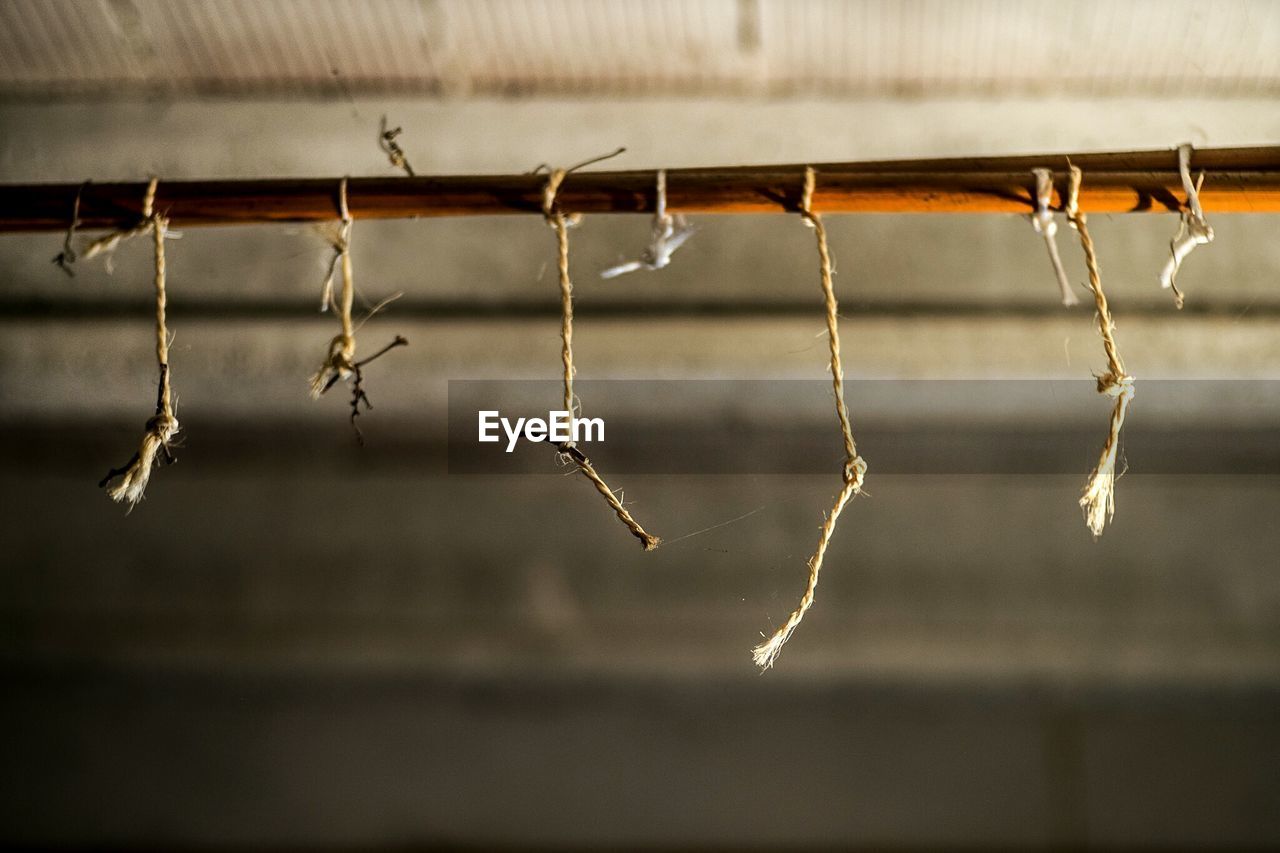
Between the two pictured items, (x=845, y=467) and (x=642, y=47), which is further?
(x=642, y=47)

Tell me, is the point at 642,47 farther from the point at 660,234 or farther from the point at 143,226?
the point at 143,226

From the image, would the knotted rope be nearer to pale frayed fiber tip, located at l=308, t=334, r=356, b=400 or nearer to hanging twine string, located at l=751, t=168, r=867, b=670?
pale frayed fiber tip, located at l=308, t=334, r=356, b=400

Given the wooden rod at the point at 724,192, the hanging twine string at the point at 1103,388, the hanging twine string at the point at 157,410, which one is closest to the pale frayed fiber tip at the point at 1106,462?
the hanging twine string at the point at 1103,388

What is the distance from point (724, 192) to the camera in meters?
1.18

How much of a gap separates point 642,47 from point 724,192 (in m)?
0.79

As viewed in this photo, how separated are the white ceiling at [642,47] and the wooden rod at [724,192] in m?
0.70

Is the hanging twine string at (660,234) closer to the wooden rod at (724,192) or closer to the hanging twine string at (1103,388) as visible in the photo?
the wooden rod at (724,192)

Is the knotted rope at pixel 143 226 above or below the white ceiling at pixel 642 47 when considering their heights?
below

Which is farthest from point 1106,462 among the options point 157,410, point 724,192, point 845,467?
point 157,410

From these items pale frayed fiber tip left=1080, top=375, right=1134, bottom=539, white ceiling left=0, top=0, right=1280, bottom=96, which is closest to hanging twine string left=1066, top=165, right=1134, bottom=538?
pale frayed fiber tip left=1080, top=375, right=1134, bottom=539

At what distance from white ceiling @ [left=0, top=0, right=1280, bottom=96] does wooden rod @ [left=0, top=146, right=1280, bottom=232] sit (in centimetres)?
70

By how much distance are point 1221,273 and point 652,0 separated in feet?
4.13

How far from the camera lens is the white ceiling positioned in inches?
→ 68.5

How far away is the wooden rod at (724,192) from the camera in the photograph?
44.6 inches
